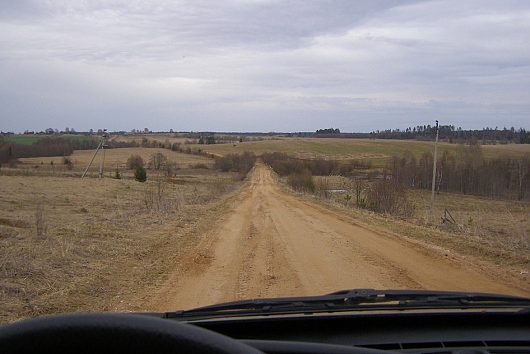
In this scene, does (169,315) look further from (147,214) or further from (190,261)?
(147,214)

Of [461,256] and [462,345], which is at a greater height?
[462,345]

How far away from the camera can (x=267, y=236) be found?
15289mm

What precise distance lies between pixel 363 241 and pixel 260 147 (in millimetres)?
118616

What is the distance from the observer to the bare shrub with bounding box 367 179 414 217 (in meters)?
27.9

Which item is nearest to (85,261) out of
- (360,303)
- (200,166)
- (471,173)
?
(360,303)

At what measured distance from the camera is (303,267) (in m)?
10.5

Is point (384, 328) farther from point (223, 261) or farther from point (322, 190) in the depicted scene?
point (322, 190)

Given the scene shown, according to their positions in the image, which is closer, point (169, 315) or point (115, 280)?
point (169, 315)

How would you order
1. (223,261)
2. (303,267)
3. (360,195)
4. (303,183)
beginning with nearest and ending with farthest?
(303,267) → (223,261) → (360,195) → (303,183)

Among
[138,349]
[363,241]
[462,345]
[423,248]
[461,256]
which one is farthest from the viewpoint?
[363,241]

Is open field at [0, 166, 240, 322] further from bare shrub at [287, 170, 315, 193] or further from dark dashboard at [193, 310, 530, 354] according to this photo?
bare shrub at [287, 170, 315, 193]

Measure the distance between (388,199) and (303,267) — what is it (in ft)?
62.5

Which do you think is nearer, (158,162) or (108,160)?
(158,162)

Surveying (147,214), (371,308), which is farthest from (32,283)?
(147,214)
